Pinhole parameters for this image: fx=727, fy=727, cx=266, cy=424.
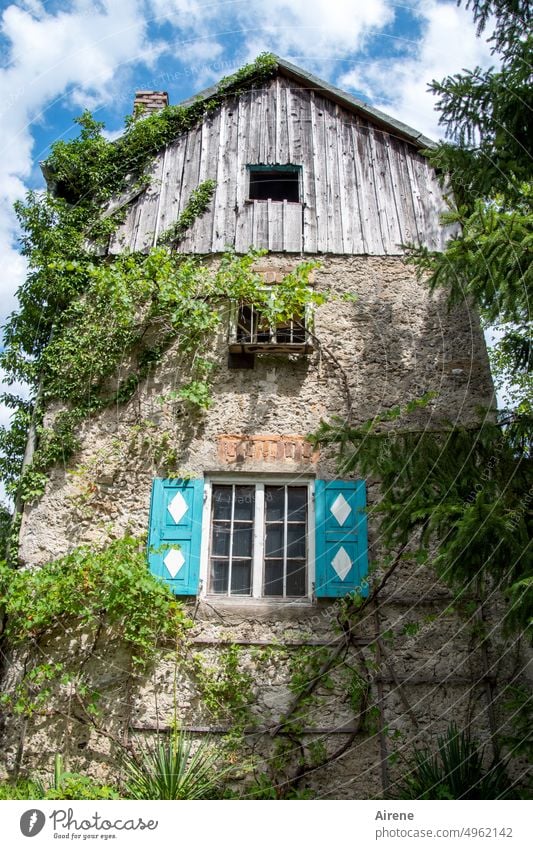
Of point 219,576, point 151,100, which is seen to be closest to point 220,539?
point 219,576

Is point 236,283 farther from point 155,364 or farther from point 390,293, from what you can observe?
point 390,293

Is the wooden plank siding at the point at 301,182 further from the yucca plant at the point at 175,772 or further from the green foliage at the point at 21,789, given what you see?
the green foliage at the point at 21,789

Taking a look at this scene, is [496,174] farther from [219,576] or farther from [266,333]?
[219,576]

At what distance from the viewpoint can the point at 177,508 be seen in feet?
21.6

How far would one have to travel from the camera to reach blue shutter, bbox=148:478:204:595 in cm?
630

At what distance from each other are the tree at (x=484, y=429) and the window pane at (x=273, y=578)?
1096 mm

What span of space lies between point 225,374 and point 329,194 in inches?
104

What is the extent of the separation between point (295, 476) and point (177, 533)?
1.20m

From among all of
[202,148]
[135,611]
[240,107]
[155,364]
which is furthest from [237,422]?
[240,107]

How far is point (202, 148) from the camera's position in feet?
28.4

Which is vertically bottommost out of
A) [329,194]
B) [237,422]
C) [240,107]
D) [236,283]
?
[237,422]

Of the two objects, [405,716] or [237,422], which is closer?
[405,716]

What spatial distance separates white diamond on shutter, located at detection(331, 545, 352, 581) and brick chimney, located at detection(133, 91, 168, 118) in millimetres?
6000

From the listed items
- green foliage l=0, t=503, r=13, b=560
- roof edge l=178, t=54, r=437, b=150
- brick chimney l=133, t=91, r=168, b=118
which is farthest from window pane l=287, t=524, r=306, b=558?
brick chimney l=133, t=91, r=168, b=118
